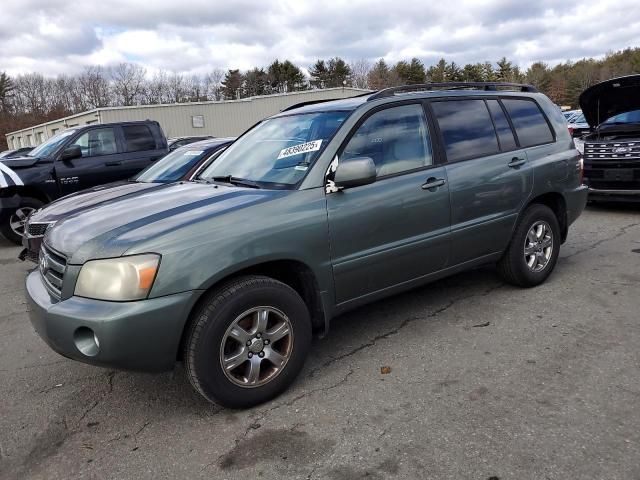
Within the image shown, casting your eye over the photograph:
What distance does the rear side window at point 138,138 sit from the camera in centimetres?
909

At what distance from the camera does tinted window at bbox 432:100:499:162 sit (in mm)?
4023

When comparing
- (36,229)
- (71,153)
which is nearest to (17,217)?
(71,153)

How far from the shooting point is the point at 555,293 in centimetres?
464

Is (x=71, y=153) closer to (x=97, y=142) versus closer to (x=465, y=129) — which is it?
(x=97, y=142)

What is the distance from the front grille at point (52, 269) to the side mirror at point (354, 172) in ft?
5.40

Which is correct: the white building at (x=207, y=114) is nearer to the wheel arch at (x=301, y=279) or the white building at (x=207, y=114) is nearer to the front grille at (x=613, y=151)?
the front grille at (x=613, y=151)

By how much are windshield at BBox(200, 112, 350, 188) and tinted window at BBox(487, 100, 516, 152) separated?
5.13 feet

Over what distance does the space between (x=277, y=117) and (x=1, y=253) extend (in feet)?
18.7

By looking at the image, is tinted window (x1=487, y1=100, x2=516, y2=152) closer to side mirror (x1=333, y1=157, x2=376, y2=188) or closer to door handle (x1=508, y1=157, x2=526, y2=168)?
door handle (x1=508, y1=157, x2=526, y2=168)

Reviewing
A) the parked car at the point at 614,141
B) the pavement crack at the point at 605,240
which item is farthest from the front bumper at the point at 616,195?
the pavement crack at the point at 605,240

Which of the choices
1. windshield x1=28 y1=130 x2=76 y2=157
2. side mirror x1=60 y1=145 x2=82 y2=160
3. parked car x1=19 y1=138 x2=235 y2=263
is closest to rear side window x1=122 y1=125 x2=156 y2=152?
windshield x1=28 y1=130 x2=76 y2=157

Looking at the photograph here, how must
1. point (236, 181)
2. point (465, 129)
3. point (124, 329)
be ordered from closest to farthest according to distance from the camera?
point (124, 329), point (236, 181), point (465, 129)

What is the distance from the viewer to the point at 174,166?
668 cm

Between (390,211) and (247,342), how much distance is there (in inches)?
51.8
